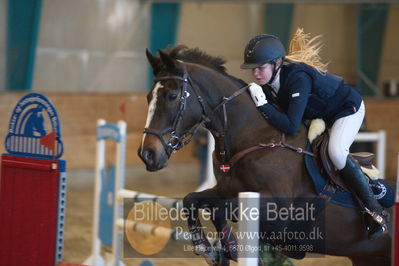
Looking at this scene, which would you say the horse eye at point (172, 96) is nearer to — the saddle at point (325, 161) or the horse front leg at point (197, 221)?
the horse front leg at point (197, 221)

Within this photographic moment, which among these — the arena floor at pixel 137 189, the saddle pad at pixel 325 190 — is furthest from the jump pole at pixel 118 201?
the saddle pad at pixel 325 190

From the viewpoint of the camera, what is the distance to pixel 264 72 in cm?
A: 335

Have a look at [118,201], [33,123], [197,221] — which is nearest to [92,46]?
[118,201]

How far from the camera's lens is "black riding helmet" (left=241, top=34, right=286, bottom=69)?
129 inches

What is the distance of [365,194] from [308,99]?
58 centimetres

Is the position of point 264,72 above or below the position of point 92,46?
below

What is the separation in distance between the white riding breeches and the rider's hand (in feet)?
1.36

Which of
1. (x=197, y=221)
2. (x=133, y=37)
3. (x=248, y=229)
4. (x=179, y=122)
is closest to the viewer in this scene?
(x=248, y=229)

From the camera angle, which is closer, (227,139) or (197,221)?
(227,139)

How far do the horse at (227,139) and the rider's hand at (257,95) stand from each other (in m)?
0.06

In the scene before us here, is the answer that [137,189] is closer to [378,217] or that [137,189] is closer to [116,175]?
[116,175]

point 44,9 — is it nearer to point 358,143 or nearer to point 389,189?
point 358,143

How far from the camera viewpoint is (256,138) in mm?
3387

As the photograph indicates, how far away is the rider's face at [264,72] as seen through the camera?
3326mm
